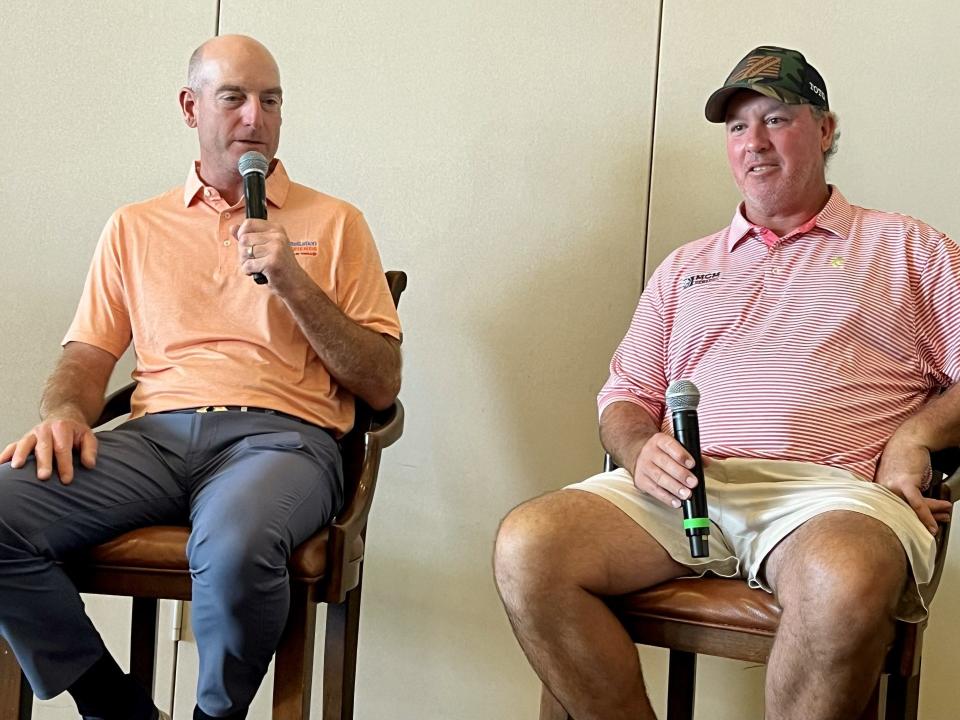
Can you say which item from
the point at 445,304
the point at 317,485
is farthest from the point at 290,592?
the point at 445,304

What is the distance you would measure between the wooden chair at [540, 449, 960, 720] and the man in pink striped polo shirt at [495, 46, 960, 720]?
29 millimetres

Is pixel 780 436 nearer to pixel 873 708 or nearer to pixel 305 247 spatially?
pixel 873 708

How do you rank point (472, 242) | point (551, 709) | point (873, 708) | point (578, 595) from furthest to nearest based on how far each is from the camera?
point (472, 242) → point (551, 709) → point (578, 595) → point (873, 708)

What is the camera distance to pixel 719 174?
106 inches

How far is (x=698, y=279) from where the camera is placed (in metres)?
2.33

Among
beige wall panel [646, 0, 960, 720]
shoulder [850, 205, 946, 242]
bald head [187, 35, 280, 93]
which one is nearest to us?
shoulder [850, 205, 946, 242]

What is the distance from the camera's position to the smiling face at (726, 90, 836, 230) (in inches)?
89.0

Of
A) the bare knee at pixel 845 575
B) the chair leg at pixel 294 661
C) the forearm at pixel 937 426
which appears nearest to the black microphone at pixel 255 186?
the chair leg at pixel 294 661

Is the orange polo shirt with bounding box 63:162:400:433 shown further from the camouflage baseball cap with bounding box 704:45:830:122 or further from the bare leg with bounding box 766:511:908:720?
the bare leg with bounding box 766:511:908:720

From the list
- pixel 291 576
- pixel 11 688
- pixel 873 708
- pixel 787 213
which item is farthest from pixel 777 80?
pixel 11 688

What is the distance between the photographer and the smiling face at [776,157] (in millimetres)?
2260

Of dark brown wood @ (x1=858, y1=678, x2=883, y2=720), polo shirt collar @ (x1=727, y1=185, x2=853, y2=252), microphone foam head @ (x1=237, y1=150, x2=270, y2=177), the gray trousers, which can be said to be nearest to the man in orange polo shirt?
the gray trousers

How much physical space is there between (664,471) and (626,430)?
0.26m

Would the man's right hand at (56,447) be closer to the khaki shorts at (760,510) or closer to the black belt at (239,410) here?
the black belt at (239,410)
